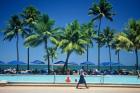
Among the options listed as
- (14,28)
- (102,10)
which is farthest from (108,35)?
(14,28)

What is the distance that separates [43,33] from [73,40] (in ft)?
13.4

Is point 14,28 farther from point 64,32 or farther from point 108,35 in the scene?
point 108,35

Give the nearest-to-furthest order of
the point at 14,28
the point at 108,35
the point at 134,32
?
the point at 134,32 → the point at 14,28 → the point at 108,35

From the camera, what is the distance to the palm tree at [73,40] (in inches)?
1738

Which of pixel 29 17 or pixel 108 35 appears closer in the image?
pixel 29 17

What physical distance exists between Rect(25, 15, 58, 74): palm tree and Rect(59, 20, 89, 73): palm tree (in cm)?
143

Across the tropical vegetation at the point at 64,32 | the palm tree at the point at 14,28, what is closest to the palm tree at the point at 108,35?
the tropical vegetation at the point at 64,32

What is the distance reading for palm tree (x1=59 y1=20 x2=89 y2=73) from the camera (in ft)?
145

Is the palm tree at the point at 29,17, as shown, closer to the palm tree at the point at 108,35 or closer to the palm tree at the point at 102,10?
the palm tree at the point at 102,10

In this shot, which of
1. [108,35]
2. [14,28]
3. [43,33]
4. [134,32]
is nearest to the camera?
[43,33]

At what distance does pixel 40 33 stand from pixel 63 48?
3689 millimetres

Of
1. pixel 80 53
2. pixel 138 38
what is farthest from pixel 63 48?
pixel 138 38

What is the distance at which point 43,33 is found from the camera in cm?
4453

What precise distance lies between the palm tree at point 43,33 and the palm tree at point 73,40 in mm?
1432
